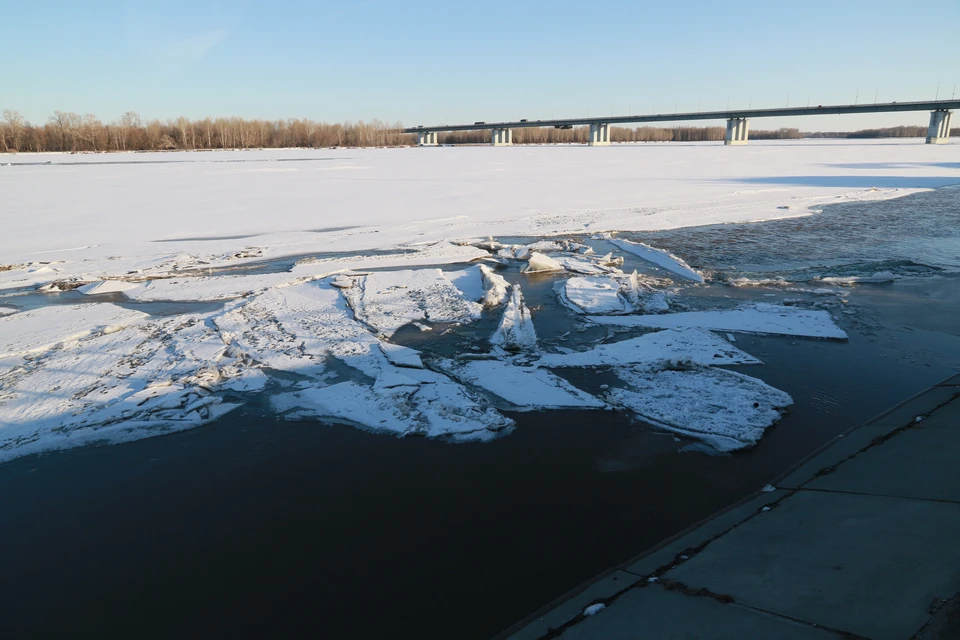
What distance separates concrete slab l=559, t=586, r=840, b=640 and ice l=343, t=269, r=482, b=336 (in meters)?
4.99

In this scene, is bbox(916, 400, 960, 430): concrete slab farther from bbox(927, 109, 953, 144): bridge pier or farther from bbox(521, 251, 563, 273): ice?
bbox(927, 109, 953, 144): bridge pier

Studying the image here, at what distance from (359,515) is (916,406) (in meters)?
4.63

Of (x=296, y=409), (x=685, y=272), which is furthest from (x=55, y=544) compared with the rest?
(x=685, y=272)

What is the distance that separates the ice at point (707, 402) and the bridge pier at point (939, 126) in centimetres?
7690

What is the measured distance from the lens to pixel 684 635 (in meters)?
2.47

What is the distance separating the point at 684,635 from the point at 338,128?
10683cm

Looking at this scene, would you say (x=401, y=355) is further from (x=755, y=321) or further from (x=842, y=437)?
(x=755, y=321)

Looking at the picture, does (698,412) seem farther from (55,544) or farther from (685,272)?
(685,272)

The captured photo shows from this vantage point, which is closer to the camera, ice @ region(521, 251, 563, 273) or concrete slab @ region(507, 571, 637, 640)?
concrete slab @ region(507, 571, 637, 640)

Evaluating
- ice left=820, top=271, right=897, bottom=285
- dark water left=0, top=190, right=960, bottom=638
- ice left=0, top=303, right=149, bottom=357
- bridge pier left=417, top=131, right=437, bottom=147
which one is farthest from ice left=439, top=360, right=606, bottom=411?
bridge pier left=417, top=131, right=437, bottom=147

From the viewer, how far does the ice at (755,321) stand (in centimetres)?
706

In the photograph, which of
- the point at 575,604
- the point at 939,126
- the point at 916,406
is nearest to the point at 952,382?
the point at 916,406

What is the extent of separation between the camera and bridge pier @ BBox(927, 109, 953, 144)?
62.7m

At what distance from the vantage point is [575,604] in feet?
9.37
